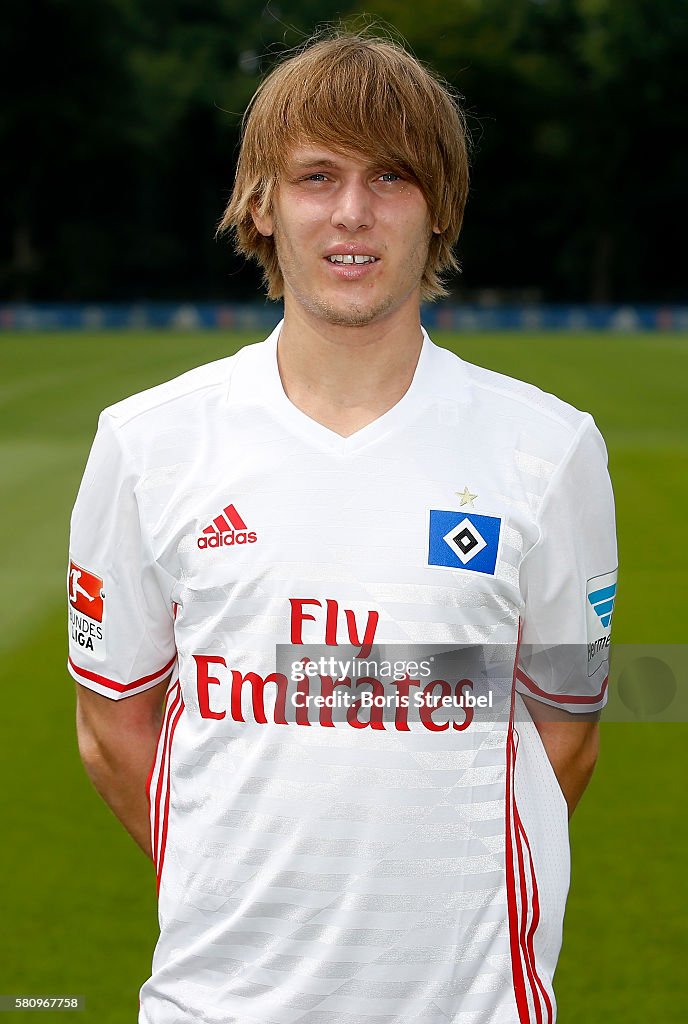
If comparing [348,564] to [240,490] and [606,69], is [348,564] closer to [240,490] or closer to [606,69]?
[240,490]

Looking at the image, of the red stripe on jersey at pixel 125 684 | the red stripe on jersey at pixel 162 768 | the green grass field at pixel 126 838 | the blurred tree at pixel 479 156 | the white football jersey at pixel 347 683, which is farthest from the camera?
the blurred tree at pixel 479 156

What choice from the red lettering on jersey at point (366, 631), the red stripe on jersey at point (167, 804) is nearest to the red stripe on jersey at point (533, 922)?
the red lettering on jersey at point (366, 631)

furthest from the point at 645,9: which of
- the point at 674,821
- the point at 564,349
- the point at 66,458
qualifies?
the point at 674,821

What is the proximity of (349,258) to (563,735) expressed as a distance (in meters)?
1.04

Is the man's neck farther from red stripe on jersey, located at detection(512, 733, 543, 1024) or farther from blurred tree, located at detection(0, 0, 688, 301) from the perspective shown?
blurred tree, located at detection(0, 0, 688, 301)

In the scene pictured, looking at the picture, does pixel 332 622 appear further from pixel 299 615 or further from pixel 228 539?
pixel 228 539

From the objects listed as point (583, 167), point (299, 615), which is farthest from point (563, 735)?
point (583, 167)

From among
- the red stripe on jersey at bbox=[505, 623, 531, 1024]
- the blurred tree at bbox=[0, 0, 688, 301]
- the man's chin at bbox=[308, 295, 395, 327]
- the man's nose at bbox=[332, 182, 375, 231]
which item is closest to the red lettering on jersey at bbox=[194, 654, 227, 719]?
the red stripe on jersey at bbox=[505, 623, 531, 1024]

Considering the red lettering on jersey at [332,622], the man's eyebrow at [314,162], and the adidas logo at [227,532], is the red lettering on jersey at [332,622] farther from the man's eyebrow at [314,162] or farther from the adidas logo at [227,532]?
the man's eyebrow at [314,162]

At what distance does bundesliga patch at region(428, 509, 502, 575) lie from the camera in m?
2.51

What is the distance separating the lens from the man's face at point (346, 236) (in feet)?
8.48

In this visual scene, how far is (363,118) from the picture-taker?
2.59 m

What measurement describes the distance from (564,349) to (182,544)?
111 feet

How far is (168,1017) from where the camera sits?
8.36 feet
